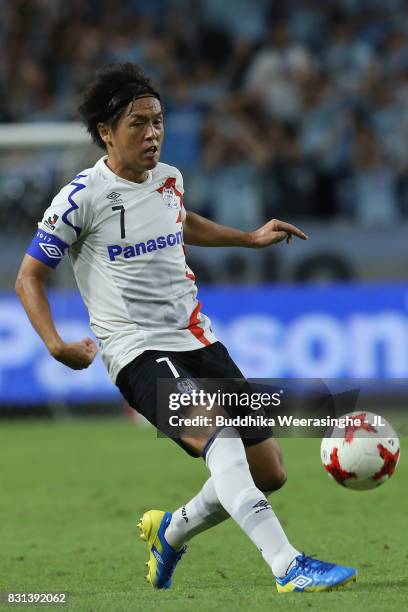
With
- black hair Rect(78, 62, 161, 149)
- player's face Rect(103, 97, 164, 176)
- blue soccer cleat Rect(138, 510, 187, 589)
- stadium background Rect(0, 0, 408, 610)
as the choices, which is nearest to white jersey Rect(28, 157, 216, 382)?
player's face Rect(103, 97, 164, 176)

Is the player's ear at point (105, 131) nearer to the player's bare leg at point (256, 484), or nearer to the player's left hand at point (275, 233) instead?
the player's left hand at point (275, 233)

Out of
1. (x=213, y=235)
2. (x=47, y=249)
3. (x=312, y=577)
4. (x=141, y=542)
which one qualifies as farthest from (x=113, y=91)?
(x=141, y=542)

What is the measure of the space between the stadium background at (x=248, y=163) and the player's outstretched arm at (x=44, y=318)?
576cm

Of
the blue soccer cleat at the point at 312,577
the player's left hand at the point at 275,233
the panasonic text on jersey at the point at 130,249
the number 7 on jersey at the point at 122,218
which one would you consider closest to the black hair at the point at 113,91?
the number 7 on jersey at the point at 122,218

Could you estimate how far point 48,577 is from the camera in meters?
5.81

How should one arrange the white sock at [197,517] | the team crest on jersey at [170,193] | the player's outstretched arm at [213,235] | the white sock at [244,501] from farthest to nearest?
the player's outstretched arm at [213,235], the team crest on jersey at [170,193], the white sock at [197,517], the white sock at [244,501]

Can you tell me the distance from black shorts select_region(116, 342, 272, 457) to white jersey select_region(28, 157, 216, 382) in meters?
0.04

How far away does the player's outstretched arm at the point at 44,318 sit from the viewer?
4715 millimetres

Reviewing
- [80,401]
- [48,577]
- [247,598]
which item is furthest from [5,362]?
[247,598]

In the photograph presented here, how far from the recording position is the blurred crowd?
13.7 meters

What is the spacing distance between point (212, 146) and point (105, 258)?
9.12 metres

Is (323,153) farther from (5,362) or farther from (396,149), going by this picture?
(5,362)

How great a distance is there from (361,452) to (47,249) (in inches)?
60.4

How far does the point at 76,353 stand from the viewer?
15.4 feet
